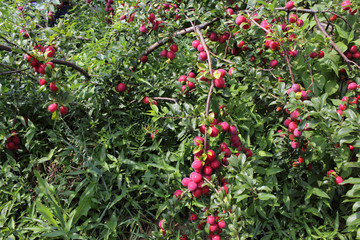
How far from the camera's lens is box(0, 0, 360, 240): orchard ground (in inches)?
51.3

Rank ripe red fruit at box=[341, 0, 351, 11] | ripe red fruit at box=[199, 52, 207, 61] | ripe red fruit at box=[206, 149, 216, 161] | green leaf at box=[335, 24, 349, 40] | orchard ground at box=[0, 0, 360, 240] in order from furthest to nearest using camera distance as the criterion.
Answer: green leaf at box=[335, 24, 349, 40]
ripe red fruit at box=[341, 0, 351, 11]
ripe red fruit at box=[199, 52, 207, 61]
orchard ground at box=[0, 0, 360, 240]
ripe red fruit at box=[206, 149, 216, 161]

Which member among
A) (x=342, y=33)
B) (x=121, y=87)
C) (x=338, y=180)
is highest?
(x=342, y=33)

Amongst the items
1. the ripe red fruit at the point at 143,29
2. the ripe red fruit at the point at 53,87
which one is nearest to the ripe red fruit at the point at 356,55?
the ripe red fruit at the point at 143,29

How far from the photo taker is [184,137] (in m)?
1.75

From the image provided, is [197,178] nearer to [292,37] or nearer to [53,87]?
[53,87]

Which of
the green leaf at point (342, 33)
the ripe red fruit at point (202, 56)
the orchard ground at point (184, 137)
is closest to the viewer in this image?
the orchard ground at point (184, 137)

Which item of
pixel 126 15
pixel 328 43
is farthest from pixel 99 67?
pixel 328 43

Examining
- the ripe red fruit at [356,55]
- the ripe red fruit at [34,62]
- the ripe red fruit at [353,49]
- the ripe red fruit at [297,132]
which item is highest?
the ripe red fruit at [34,62]

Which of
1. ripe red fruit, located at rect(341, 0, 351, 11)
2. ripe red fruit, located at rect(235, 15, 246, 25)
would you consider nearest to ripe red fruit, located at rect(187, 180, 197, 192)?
ripe red fruit, located at rect(235, 15, 246, 25)

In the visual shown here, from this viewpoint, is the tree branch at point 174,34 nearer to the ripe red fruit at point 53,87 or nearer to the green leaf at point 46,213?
the ripe red fruit at point 53,87

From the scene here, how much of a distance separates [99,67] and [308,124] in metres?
1.41

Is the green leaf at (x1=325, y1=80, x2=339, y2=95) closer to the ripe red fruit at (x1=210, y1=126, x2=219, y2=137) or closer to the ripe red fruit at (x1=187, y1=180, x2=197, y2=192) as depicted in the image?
the ripe red fruit at (x1=210, y1=126, x2=219, y2=137)

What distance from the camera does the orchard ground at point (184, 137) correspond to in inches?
51.3

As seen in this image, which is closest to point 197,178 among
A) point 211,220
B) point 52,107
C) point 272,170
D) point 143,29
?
point 211,220
